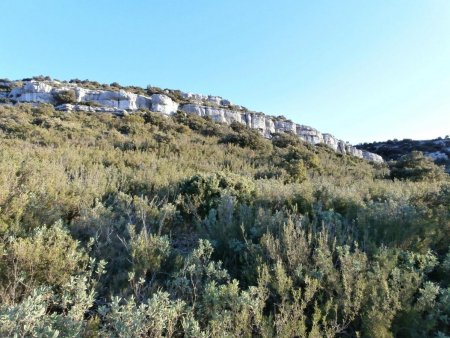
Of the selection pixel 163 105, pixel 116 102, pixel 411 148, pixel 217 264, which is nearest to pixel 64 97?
pixel 116 102

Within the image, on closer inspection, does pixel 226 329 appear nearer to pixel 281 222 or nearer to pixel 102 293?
pixel 102 293

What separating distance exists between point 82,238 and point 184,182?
8.61 feet

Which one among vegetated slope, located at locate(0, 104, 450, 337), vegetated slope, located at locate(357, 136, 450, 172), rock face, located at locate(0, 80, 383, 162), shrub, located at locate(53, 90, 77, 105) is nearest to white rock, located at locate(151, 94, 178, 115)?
rock face, located at locate(0, 80, 383, 162)

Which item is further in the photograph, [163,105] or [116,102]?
[163,105]

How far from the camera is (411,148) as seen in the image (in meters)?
38.4

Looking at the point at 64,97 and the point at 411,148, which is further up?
the point at 64,97

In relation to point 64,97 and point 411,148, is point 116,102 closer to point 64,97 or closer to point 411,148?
point 64,97

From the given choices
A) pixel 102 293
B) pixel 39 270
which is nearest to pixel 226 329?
pixel 102 293

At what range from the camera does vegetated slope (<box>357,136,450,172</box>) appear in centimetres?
3221

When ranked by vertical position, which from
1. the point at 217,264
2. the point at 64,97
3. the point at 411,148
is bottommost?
the point at 217,264

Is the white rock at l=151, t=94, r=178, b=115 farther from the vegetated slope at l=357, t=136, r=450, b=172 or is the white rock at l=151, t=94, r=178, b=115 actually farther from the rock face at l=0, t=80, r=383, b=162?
the vegetated slope at l=357, t=136, r=450, b=172

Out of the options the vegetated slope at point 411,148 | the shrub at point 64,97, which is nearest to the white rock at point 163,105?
the shrub at point 64,97

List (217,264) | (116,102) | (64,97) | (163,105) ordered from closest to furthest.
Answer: (217,264) < (64,97) < (116,102) < (163,105)

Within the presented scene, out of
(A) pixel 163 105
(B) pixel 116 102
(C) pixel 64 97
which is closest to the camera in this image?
(C) pixel 64 97
